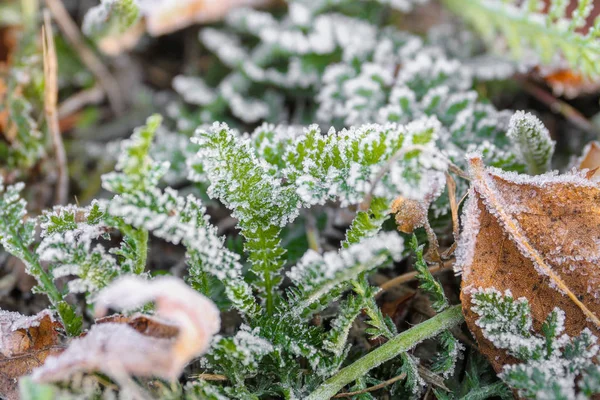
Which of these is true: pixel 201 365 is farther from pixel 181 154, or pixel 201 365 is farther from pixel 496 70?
pixel 496 70

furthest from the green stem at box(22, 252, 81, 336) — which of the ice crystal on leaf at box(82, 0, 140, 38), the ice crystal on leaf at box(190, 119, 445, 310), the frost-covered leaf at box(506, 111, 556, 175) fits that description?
the frost-covered leaf at box(506, 111, 556, 175)

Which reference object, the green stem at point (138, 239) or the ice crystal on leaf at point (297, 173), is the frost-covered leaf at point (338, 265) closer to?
the ice crystal on leaf at point (297, 173)

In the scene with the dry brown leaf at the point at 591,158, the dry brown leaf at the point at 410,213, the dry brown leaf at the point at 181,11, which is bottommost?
the dry brown leaf at the point at 410,213

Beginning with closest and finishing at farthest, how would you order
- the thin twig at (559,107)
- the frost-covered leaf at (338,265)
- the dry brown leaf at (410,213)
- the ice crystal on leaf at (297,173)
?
the frost-covered leaf at (338,265) < the ice crystal on leaf at (297,173) < the dry brown leaf at (410,213) < the thin twig at (559,107)

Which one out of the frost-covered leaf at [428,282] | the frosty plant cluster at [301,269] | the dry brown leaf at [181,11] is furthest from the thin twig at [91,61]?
the frost-covered leaf at [428,282]

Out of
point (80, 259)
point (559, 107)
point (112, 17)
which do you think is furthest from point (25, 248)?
point (559, 107)
